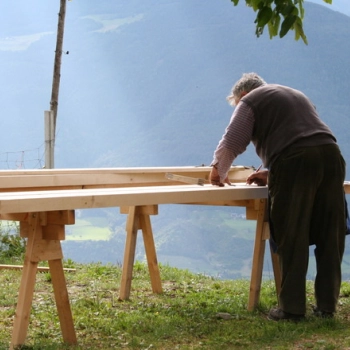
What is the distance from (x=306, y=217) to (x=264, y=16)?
1.75m

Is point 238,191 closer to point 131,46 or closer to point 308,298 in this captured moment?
point 308,298

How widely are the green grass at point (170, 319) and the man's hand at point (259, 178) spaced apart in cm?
92

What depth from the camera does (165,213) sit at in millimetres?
61344

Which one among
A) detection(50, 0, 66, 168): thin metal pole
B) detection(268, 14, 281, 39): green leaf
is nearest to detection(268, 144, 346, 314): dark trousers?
detection(268, 14, 281, 39): green leaf

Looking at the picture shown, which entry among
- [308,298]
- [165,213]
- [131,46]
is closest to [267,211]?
[308,298]

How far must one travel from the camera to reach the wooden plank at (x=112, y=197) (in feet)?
12.2

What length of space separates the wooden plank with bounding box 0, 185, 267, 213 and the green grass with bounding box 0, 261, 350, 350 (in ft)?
2.76

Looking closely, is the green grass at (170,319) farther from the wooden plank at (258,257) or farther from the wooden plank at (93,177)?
the wooden plank at (93,177)

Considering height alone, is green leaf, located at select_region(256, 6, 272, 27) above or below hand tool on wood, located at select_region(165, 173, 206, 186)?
above

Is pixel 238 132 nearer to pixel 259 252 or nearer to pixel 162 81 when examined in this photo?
pixel 259 252

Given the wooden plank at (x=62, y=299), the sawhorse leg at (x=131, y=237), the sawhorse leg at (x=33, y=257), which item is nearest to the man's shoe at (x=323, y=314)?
the sawhorse leg at (x=131, y=237)

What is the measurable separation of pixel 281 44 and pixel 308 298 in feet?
298

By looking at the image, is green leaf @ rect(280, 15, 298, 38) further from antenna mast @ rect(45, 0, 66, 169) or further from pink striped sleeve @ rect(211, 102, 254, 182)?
antenna mast @ rect(45, 0, 66, 169)

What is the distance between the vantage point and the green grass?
4375 millimetres
